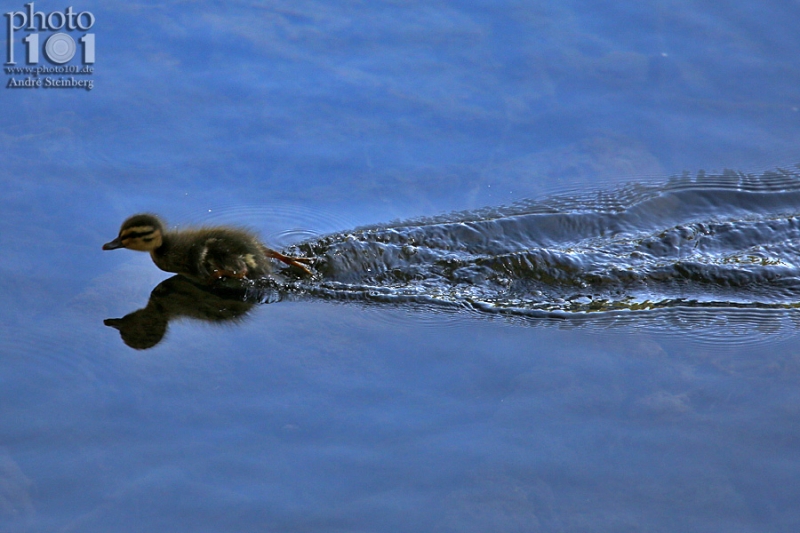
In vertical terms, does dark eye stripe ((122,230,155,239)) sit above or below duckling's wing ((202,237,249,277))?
above

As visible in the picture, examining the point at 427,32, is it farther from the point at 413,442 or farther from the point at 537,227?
the point at 413,442

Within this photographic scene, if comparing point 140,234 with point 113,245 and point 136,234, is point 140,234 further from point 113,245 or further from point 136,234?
point 113,245

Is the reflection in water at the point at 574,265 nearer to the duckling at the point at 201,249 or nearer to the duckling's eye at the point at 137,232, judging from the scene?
the duckling at the point at 201,249

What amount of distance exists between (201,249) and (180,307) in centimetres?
38

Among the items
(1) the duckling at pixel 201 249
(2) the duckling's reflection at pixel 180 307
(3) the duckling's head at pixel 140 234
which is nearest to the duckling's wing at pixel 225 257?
(1) the duckling at pixel 201 249

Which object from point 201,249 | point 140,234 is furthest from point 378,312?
point 140,234

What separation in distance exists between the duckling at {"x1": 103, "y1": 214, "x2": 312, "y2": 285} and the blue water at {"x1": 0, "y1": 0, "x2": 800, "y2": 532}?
217mm

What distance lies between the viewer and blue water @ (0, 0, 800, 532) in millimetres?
3812

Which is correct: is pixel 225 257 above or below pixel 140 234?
below

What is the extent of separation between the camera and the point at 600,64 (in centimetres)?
702

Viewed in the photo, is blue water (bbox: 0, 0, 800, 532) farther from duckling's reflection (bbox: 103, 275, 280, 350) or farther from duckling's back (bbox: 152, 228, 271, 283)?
duckling's back (bbox: 152, 228, 271, 283)

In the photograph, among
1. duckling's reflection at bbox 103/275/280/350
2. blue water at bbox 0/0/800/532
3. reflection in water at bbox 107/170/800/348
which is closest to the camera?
blue water at bbox 0/0/800/532

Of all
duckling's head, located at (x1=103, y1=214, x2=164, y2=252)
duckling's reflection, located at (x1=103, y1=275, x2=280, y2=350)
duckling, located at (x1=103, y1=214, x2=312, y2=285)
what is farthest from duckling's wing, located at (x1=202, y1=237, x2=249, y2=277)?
duckling's head, located at (x1=103, y1=214, x2=164, y2=252)

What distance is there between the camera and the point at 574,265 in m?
5.42
